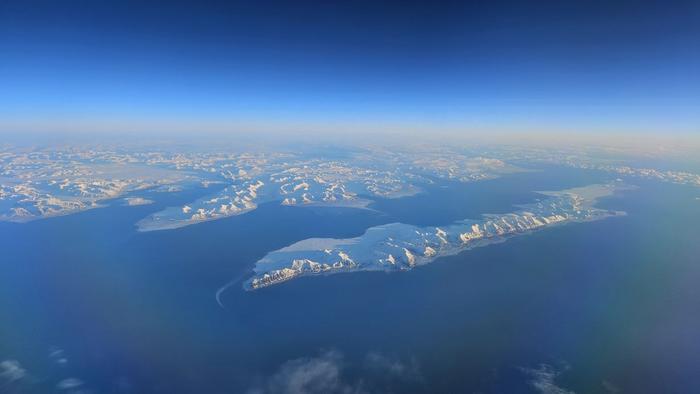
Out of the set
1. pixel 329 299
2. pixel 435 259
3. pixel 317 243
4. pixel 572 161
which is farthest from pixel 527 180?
pixel 329 299

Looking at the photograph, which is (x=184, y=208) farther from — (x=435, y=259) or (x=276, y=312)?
(x=435, y=259)

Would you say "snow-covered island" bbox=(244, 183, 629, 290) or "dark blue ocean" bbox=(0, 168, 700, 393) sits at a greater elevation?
"snow-covered island" bbox=(244, 183, 629, 290)

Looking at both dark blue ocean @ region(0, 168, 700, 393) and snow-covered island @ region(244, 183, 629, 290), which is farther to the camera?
snow-covered island @ region(244, 183, 629, 290)

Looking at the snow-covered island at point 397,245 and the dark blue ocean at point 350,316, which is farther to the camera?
the snow-covered island at point 397,245

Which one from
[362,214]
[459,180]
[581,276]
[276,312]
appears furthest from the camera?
[459,180]
